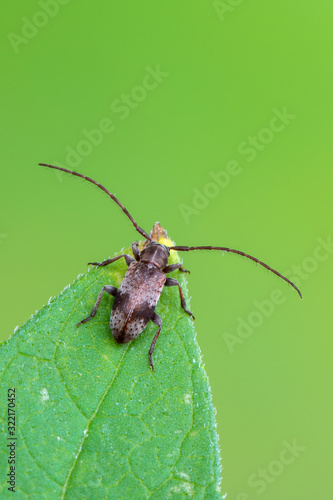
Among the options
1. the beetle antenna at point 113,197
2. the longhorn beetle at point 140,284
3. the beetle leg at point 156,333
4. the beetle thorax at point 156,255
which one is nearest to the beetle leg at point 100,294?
the longhorn beetle at point 140,284

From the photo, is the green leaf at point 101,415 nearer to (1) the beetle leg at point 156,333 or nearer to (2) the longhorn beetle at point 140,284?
(1) the beetle leg at point 156,333

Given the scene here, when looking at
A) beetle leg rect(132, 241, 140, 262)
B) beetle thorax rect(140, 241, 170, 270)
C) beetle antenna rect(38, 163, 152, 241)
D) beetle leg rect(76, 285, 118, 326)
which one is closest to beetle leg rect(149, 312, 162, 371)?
beetle leg rect(76, 285, 118, 326)

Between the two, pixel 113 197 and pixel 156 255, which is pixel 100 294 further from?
pixel 113 197

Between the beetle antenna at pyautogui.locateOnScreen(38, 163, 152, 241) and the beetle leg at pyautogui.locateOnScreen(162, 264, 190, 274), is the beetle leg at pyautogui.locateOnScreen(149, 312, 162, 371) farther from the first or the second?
the beetle antenna at pyautogui.locateOnScreen(38, 163, 152, 241)

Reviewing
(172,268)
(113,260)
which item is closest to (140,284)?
(172,268)

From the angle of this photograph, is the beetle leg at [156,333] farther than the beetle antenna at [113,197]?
No

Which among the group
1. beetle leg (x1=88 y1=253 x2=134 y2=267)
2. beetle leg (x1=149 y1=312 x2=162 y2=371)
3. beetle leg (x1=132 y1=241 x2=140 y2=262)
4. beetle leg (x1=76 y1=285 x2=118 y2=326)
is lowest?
beetle leg (x1=149 y1=312 x2=162 y2=371)
